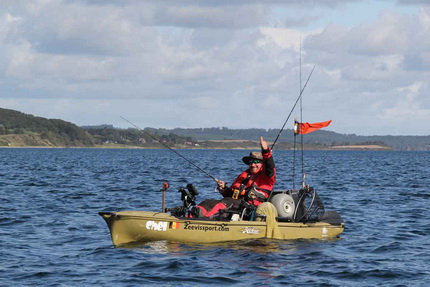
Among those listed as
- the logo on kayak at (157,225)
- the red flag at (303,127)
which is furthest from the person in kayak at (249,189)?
the red flag at (303,127)

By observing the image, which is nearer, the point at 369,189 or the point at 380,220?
the point at 380,220

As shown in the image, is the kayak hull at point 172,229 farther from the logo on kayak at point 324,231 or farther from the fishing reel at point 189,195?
the logo on kayak at point 324,231

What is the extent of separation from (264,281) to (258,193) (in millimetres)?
3770

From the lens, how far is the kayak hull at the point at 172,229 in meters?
14.3

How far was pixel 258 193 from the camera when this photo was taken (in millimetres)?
15406

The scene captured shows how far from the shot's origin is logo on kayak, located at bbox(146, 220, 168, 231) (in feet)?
47.1

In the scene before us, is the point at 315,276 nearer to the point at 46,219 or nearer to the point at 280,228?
the point at 280,228

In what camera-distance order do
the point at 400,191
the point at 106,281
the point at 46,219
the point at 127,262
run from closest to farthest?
1. the point at 106,281
2. the point at 127,262
3. the point at 46,219
4. the point at 400,191

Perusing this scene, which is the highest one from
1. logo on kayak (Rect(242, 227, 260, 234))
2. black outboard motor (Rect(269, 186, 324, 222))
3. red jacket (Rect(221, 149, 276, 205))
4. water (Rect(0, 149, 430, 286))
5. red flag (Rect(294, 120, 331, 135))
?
red flag (Rect(294, 120, 331, 135))

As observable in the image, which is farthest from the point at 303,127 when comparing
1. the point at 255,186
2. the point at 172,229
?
the point at 172,229

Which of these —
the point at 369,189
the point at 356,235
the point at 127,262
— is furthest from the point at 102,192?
the point at 127,262

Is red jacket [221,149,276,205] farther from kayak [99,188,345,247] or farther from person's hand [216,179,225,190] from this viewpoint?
kayak [99,188,345,247]

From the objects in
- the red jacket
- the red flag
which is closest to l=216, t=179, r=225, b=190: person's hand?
the red jacket

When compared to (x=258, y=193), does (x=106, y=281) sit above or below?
below
